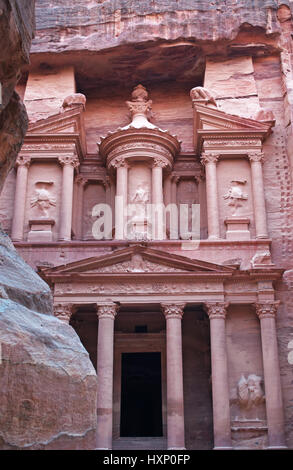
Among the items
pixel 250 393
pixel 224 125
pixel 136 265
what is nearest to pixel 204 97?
pixel 224 125

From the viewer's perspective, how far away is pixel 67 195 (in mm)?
19766

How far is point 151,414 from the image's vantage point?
61.4ft

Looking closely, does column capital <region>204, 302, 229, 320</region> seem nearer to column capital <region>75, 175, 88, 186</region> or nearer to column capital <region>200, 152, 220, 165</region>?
column capital <region>200, 152, 220, 165</region>

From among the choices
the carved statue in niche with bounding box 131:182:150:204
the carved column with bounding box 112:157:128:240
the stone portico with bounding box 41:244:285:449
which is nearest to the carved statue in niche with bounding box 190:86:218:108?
the carved column with bounding box 112:157:128:240

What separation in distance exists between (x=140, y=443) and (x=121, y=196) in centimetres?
844

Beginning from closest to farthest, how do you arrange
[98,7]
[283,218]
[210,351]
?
[210,351] → [283,218] → [98,7]

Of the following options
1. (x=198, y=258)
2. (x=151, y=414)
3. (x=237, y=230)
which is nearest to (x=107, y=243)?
(x=198, y=258)

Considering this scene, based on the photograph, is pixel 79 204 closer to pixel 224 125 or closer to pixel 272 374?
pixel 224 125

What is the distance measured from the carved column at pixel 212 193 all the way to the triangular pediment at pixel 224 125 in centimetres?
88

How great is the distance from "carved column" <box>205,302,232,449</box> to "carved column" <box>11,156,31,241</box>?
7057 millimetres

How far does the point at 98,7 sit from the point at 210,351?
15209 mm

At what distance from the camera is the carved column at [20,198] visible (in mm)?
19141

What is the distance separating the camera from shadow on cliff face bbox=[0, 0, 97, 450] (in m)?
2.95
